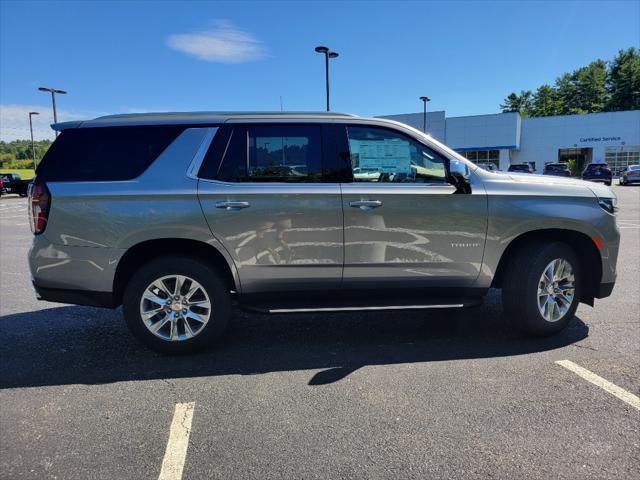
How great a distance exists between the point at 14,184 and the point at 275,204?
3929 centimetres

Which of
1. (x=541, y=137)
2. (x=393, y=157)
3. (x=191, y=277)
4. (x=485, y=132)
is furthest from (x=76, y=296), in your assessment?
(x=541, y=137)

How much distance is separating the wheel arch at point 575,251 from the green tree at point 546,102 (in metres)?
87.0

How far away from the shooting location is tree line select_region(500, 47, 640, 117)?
235ft

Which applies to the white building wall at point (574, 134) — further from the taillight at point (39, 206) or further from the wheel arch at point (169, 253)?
the taillight at point (39, 206)

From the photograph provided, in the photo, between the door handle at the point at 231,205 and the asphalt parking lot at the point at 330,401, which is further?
the door handle at the point at 231,205

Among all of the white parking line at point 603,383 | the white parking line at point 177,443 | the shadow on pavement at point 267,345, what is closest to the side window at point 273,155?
the shadow on pavement at point 267,345

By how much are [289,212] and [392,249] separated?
93 centimetres

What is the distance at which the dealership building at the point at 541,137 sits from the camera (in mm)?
47875

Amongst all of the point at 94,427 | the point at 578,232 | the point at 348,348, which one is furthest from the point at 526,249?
the point at 94,427

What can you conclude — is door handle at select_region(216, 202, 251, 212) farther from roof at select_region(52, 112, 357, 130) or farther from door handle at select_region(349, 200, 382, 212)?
door handle at select_region(349, 200, 382, 212)

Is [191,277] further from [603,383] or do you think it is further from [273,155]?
[603,383]

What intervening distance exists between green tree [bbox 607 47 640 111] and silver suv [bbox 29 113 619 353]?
83330mm

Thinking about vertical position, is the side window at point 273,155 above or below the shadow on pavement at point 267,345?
above

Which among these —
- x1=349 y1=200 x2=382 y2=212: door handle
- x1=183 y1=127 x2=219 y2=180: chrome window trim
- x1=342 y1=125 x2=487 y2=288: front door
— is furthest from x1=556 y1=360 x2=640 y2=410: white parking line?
x1=183 y1=127 x2=219 y2=180: chrome window trim
